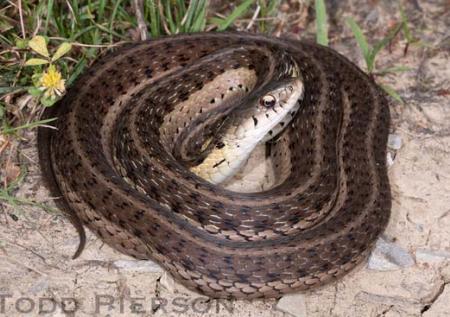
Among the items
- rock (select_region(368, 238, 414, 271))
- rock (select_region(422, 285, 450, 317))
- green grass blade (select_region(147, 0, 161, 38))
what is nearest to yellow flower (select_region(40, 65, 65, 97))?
green grass blade (select_region(147, 0, 161, 38))

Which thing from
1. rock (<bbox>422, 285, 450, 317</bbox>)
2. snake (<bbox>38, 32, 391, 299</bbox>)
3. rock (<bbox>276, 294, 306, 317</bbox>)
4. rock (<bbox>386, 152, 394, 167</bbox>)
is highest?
snake (<bbox>38, 32, 391, 299</bbox>)

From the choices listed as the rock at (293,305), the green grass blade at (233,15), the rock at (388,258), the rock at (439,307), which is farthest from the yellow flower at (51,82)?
the rock at (439,307)

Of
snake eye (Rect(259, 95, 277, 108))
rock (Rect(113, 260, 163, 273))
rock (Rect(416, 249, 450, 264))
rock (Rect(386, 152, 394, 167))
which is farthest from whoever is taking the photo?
rock (Rect(386, 152, 394, 167))

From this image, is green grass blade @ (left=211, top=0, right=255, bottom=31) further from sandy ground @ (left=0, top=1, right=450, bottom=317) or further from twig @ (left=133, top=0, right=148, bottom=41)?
sandy ground @ (left=0, top=1, right=450, bottom=317)

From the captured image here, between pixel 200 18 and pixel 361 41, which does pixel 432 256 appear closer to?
pixel 361 41

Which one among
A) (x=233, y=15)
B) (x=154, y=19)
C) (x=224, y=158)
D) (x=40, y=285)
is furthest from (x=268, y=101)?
(x=40, y=285)

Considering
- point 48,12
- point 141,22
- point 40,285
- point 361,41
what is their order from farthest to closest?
1. point 361,41
2. point 141,22
3. point 48,12
4. point 40,285

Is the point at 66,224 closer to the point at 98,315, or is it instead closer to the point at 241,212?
the point at 98,315

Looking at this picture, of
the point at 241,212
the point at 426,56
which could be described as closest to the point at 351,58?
the point at 426,56
